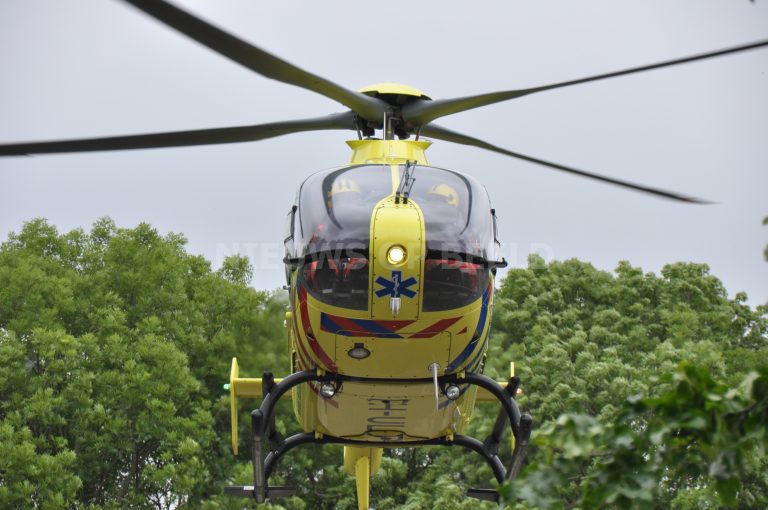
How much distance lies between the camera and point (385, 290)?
10.3 m

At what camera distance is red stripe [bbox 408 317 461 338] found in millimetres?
10508

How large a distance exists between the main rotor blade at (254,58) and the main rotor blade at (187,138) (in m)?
0.54

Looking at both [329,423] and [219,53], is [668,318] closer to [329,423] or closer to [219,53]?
[329,423]

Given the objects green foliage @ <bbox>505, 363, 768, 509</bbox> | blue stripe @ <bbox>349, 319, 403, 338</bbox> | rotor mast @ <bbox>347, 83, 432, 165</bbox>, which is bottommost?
green foliage @ <bbox>505, 363, 768, 509</bbox>

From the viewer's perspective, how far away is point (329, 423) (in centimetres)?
1184

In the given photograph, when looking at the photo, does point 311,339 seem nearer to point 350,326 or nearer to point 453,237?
point 350,326

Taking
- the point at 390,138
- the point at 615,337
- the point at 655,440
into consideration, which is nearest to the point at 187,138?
the point at 390,138

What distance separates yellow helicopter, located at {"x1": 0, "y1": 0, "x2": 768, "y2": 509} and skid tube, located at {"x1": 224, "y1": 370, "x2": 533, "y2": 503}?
0.02 m

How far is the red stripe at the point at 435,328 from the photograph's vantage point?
10.5 m

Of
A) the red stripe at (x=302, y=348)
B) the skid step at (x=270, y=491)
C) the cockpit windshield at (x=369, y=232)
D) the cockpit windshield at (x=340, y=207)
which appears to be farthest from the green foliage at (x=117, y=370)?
the cockpit windshield at (x=369, y=232)

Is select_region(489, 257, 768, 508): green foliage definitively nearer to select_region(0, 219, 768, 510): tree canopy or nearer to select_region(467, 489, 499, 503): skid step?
select_region(0, 219, 768, 510): tree canopy

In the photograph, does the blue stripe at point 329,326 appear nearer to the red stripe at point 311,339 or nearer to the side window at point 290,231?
the red stripe at point 311,339

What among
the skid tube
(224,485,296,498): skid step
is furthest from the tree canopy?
(224,485,296,498): skid step

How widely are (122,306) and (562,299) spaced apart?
11701mm
